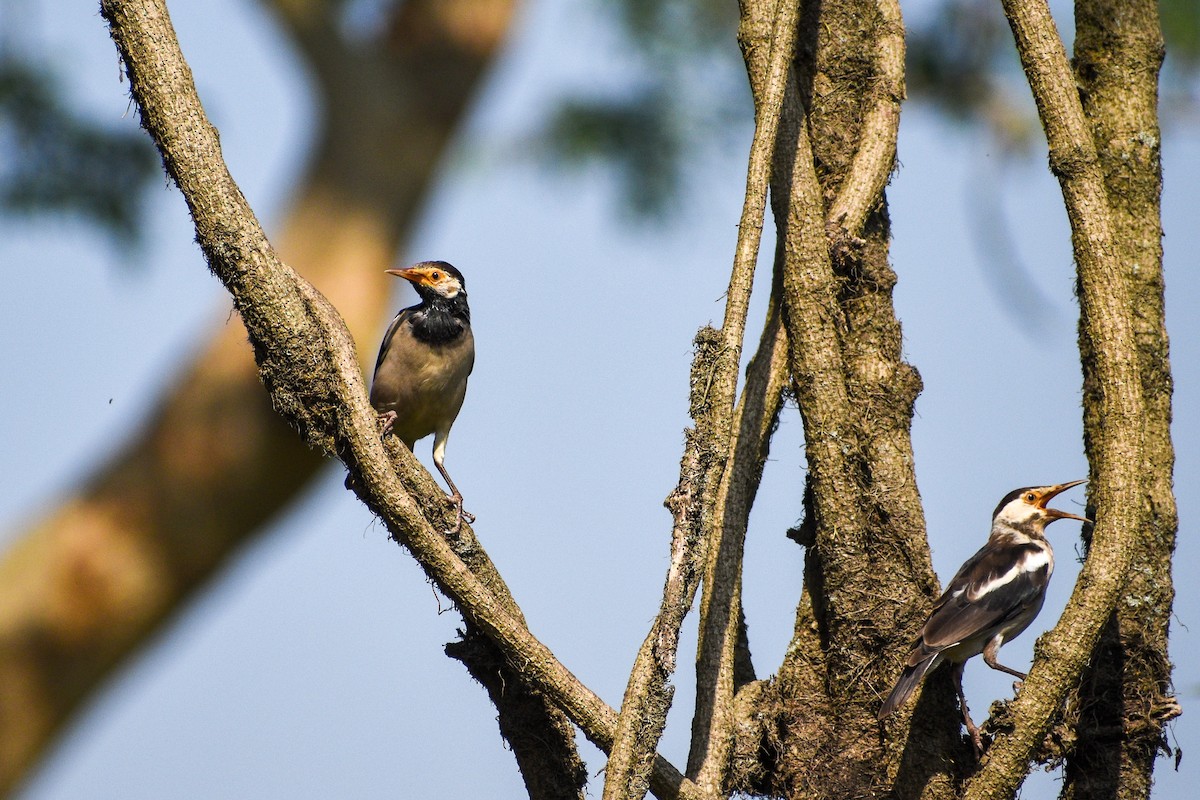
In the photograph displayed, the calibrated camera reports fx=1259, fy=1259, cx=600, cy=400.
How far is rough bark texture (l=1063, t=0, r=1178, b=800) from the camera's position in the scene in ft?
12.8

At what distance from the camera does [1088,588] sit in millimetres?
3586

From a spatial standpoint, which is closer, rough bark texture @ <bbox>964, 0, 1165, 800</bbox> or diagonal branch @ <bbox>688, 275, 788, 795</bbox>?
rough bark texture @ <bbox>964, 0, 1165, 800</bbox>

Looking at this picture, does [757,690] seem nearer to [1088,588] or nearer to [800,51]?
[1088,588]

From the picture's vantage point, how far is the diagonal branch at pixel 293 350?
3.50 m

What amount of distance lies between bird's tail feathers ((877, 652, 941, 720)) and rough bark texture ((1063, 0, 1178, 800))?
0.46 meters

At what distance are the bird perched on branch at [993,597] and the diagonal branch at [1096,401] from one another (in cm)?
37

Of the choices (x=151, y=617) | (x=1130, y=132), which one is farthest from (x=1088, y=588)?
(x=151, y=617)

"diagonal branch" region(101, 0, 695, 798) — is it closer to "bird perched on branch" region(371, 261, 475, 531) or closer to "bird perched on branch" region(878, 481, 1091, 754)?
"bird perched on branch" region(878, 481, 1091, 754)

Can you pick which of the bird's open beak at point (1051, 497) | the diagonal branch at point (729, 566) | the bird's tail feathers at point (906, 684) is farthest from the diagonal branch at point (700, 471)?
the bird's open beak at point (1051, 497)

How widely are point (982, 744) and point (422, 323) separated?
3.94m

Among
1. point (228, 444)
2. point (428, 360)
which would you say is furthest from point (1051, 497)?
point (228, 444)

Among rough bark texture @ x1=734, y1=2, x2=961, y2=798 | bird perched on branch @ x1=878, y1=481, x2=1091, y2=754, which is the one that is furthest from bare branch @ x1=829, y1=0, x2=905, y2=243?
bird perched on branch @ x1=878, y1=481, x2=1091, y2=754

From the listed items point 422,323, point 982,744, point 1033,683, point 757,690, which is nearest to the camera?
point 1033,683

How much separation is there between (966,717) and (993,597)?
77cm
